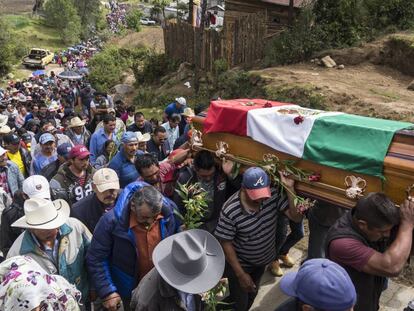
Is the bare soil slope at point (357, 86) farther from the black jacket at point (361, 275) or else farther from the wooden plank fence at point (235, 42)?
the black jacket at point (361, 275)

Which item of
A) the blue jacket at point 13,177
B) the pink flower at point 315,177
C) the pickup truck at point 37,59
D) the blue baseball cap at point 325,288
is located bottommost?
the pickup truck at point 37,59

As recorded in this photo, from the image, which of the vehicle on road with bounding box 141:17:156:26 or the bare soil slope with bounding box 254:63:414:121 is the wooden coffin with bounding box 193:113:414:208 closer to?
the bare soil slope with bounding box 254:63:414:121

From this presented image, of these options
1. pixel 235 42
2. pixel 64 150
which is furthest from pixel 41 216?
pixel 235 42

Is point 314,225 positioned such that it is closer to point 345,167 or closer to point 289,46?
point 345,167

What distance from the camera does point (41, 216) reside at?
2.88 m

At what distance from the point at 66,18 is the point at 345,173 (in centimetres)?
4786

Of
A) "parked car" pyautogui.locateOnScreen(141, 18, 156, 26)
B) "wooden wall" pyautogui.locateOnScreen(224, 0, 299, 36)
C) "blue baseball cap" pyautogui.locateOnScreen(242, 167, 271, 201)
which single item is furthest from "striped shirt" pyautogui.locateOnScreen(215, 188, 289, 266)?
"parked car" pyautogui.locateOnScreen(141, 18, 156, 26)

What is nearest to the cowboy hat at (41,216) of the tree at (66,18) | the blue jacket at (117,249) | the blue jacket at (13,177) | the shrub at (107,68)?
the blue jacket at (117,249)

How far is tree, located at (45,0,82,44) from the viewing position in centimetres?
4471

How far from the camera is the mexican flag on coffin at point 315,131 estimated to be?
3004 millimetres

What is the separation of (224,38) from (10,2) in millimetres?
57691

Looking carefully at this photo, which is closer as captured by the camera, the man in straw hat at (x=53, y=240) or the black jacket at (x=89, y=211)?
the man in straw hat at (x=53, y=240)

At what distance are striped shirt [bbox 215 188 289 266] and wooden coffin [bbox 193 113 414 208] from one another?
11.7 inches

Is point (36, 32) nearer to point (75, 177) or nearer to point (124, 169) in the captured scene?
point (124, 169)
